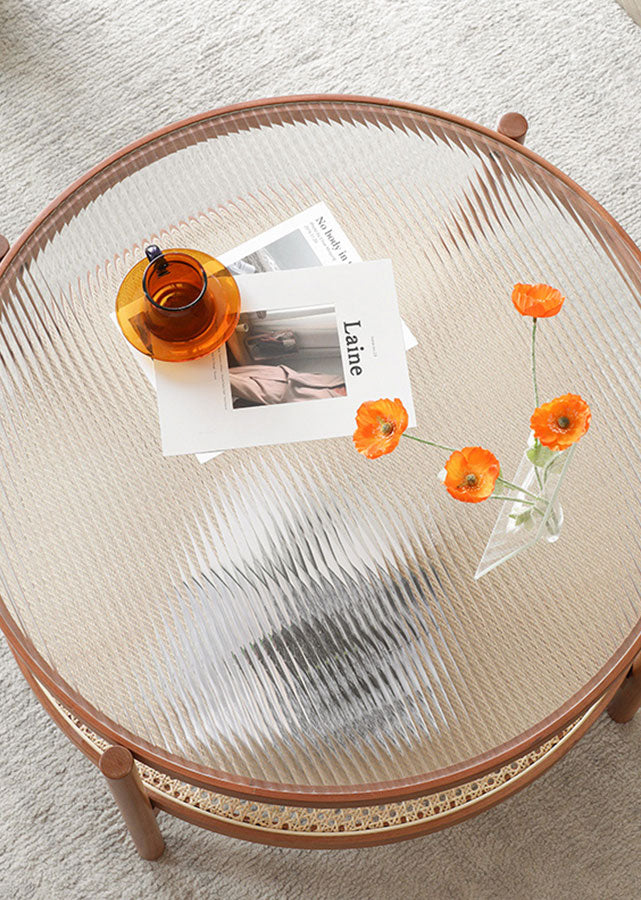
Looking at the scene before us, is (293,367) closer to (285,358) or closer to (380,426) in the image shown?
(285,358)

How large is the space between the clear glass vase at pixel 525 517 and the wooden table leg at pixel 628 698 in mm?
186

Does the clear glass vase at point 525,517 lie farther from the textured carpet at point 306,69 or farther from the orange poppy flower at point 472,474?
the textured carpet at point 306,69

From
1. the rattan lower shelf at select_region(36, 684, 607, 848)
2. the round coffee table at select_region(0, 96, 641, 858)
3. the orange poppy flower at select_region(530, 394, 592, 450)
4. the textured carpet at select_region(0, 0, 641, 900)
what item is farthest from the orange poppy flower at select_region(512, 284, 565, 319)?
the textured carpet at select_region(0, 0, 641, 900)

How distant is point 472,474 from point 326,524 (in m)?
0.25

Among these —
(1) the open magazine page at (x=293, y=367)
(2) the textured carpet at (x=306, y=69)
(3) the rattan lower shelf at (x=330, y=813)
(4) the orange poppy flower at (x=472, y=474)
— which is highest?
(2) the textured carpet at (x=306, y=69)

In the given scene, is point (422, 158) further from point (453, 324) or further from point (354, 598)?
point (354, 598)

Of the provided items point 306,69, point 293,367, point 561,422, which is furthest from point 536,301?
point 306,69

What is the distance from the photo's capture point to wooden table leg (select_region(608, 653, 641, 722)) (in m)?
1.09

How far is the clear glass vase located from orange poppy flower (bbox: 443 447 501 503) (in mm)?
127

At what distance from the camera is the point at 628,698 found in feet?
3.92

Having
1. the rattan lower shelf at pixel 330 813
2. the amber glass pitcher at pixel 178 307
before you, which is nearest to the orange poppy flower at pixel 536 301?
the amber glass pitcher at pixel 178 307

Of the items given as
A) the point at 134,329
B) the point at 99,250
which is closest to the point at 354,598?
the point at 134,329

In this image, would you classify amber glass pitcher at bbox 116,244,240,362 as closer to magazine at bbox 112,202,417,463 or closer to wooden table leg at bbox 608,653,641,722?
magazine at bbox 112,202,417,463

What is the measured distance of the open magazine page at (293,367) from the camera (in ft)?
3.48
